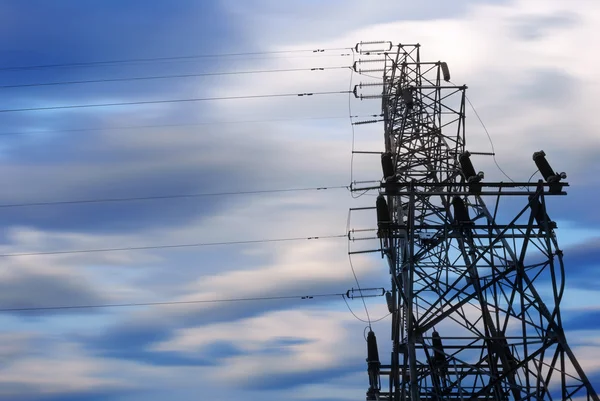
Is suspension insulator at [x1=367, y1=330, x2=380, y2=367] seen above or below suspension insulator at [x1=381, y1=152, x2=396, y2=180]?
below

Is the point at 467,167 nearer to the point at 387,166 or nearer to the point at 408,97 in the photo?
the point at 387,166

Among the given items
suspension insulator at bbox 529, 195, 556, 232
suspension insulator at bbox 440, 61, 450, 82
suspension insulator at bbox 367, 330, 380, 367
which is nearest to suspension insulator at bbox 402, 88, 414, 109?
suspension insulator at bbox 440, 61, 450, 82

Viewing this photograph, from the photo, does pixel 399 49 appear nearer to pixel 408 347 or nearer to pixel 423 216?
pixel 423 216

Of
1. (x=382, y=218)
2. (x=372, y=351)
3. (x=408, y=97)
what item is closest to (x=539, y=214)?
(x=382, y=218)

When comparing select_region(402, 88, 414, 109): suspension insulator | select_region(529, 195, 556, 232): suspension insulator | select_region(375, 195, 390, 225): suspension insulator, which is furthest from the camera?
select_region(402, 88, 414, 109): suspension insulator

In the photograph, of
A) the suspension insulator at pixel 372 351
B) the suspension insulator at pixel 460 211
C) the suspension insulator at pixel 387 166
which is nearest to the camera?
the suspension insulator at pixel 387 166

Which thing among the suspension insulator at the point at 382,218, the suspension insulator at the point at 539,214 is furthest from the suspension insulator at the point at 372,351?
the suspension insulator at the point at 539,214

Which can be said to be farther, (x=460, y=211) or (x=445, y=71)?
(x=445, y=71)

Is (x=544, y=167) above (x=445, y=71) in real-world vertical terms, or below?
below

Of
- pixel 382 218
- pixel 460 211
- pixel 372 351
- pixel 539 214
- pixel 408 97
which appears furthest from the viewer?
pixel 372 351

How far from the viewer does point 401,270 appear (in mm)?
39094

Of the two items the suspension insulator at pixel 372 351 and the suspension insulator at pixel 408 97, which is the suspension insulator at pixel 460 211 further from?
the suspension insulator at pixel 372 351

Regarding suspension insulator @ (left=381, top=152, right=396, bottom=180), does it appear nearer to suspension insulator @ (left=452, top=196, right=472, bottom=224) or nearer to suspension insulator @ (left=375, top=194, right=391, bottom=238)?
suspension insulator @ (left=375, top=194, right=391, bottom=238)

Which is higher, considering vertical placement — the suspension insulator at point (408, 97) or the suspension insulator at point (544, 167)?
the suspension insulator at point (408, 97)
